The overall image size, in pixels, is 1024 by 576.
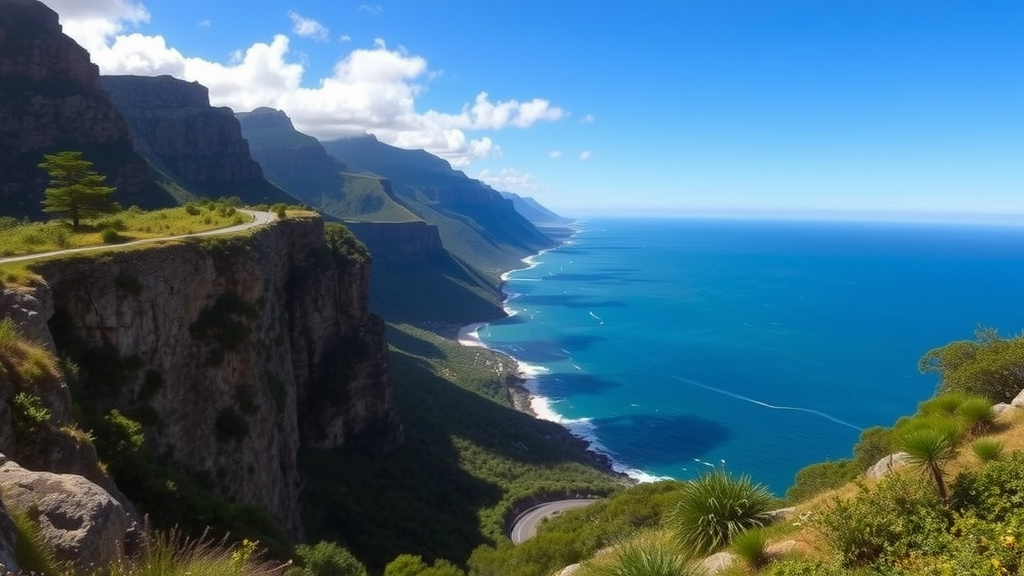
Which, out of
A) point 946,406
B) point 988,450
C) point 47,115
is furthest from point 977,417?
point 47,115

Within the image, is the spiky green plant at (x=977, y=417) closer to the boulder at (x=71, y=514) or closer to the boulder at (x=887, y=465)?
the boulder at (x=887, y=465)

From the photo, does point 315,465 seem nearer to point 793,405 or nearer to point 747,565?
point 747,565

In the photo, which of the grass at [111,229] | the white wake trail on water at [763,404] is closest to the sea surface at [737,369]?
the white wake trail on water at [763,404]

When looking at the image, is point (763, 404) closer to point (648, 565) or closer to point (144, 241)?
point (144, 241)

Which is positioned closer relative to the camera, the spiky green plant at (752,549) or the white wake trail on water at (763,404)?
the spiky green plant at (752,549)

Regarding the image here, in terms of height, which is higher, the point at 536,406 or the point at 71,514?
the point at 71,514

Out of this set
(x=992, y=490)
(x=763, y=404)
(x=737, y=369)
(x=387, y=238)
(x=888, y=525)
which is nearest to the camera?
(x=888, y=525)

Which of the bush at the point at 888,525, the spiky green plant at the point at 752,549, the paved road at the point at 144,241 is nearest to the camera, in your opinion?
the bush at the point at 888,525
